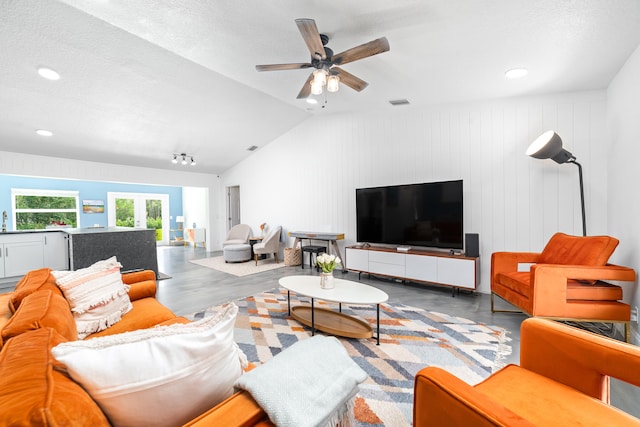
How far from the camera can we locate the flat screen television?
3732mm

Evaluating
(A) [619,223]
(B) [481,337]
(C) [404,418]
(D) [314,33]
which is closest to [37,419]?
(C) [404,418]

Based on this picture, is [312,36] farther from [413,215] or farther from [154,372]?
[413,215]

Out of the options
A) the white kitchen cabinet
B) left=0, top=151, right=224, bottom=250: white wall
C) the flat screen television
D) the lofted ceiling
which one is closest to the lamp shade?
the lofted ceiling

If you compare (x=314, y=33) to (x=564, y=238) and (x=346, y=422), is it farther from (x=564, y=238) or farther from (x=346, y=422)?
(x=564, y=238)

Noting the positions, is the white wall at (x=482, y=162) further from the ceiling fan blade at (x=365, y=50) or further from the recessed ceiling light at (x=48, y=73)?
the recessed ceiling light at (x=48, y=73)

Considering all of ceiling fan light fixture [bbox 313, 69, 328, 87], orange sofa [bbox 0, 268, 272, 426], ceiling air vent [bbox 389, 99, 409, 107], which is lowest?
orange sofa [bbox 0, 268, 272, 426]

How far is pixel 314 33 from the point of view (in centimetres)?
195

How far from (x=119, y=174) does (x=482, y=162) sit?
720 cm

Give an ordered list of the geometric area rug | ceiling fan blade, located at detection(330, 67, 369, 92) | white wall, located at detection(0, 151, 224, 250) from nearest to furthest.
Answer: the geometric area rug
ceiling fan blade, located at detection(330, 67, 369, 92)
white wall, located at detection(0, 151, 224, 250)

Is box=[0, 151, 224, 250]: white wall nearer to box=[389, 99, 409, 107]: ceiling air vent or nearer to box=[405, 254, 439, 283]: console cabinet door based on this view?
box=[389, 99, 409, 107]: ceiling air vent

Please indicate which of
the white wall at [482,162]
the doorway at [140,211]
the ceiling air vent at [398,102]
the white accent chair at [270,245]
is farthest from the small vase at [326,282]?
the doorway at [140,211]

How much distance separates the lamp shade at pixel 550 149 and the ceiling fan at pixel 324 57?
6.60ft

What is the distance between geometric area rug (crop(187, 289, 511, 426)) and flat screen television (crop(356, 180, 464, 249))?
118 centimetres

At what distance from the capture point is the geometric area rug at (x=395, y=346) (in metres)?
1.70
